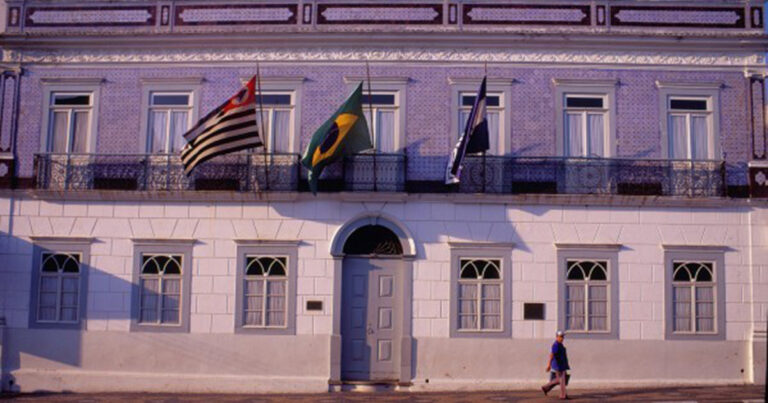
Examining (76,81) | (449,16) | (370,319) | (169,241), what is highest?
(449,16)

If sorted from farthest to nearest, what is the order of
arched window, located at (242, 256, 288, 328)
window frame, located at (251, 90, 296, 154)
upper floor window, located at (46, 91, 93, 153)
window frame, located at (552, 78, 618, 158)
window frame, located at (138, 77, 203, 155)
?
upper floor window, located at (46, 91, 93, 153)
window frame, located at (138, 77, 203, 155)
window frame, located at (251, 90, 296, 154)
window frame, located at (552, 78, 618, 158)
arched window, located at (242, 256, 288, 328)

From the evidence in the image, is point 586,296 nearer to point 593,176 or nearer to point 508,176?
point 593,176

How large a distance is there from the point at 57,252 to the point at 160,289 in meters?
2.37

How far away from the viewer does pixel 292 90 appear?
56.1 feet

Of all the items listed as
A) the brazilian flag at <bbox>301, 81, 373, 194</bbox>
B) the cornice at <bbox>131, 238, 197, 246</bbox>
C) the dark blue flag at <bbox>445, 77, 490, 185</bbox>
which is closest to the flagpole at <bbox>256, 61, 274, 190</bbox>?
the brazilian flag at <bbox>301, 81, 373, 194</bbox>

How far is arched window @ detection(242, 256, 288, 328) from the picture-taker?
16500 mm

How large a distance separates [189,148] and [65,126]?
333cm

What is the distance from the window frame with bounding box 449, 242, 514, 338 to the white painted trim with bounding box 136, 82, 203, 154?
20.2 ft

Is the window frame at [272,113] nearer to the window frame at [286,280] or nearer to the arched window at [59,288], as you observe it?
the window frame at [286,280]

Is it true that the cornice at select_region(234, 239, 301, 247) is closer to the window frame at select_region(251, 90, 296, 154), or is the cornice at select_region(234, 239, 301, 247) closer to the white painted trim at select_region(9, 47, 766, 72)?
the window frame at select_region(251, 90, 296, 154)

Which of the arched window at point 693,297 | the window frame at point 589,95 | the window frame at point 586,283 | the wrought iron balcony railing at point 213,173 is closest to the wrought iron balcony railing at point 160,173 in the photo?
the wrought iron balcony railing at point 213,173

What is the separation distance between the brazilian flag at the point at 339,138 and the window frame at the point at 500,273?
2.86m

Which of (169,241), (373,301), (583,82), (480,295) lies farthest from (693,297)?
(169,241)

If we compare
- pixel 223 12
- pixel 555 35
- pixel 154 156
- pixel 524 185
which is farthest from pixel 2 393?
pixel 555 35
